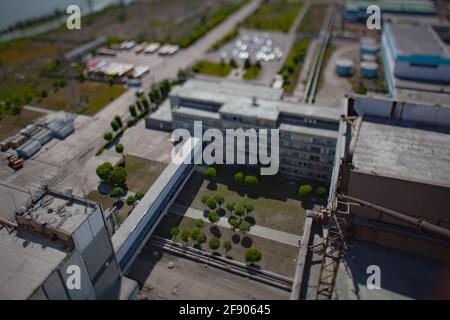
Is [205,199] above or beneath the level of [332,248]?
beneath

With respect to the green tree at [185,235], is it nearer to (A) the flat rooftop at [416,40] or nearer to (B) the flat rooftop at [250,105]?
(B) the flat rooftop at [250,105]

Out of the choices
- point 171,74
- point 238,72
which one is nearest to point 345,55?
point 238,72

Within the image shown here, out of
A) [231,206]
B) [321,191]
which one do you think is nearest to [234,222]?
[231,206]

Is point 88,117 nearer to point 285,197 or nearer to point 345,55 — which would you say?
point 285,197

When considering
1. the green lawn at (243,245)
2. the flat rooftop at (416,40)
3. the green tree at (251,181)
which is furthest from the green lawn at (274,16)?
the green lawn at (243,245)

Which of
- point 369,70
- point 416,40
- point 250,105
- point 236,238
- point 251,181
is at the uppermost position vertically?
point 416,40

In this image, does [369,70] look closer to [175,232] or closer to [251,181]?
[251,181]
